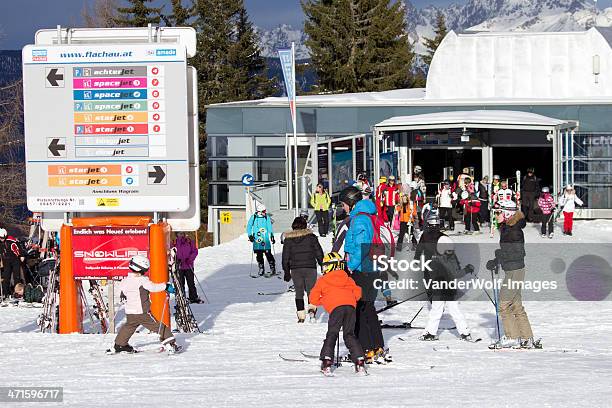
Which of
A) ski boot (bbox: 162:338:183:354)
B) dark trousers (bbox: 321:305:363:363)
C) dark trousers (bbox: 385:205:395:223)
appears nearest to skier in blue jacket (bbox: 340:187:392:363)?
dark trousers (bbox: 321:305:363:363)

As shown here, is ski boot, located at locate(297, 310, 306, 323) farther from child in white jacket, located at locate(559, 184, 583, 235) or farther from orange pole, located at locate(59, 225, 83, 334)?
child in white jacket, located at locate(559, 184, 583, 235)

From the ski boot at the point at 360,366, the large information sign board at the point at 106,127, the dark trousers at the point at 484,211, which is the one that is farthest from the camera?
the dark trousers at the point at 484,211

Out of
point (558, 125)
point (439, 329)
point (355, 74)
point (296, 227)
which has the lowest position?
point (439, 329)

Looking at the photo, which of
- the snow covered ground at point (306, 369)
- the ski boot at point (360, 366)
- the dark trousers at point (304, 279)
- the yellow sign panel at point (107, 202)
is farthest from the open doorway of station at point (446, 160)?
the ski boot at point (360, 366)

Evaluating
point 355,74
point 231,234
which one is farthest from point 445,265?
point 355,74

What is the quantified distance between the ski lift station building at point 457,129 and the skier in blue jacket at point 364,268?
19369mm

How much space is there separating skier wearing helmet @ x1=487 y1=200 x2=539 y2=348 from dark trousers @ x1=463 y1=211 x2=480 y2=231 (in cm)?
1553

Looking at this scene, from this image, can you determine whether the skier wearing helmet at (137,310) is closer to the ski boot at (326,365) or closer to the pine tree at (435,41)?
the ski boot at (326,365)

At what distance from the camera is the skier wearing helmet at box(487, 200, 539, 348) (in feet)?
44.2

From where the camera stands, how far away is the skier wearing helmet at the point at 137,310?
1334cm

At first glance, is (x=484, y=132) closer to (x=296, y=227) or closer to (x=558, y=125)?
(x=558, y=125)

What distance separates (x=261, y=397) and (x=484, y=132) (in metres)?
27.1

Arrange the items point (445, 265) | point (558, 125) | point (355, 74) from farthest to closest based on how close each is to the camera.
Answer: point (355, 74) < point (558, 125) < point (445, 265)

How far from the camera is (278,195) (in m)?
35.6
